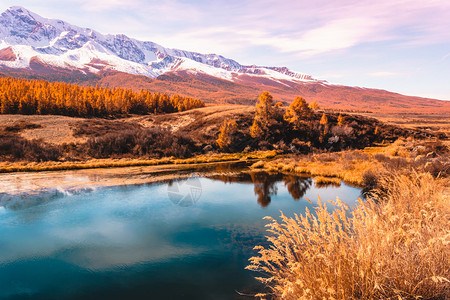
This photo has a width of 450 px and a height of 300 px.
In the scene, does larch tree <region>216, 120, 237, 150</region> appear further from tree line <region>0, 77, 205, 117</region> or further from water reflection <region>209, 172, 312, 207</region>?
tree line <region>0, 77, 205, 117</region>

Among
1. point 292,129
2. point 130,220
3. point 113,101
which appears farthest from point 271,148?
point 113,101

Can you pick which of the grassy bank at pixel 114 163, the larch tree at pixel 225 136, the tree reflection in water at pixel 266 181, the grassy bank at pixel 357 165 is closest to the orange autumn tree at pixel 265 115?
the larch tree at pixel 225 136

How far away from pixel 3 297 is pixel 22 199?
1243 centimetres

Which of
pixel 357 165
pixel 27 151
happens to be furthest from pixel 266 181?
pixel 27 151

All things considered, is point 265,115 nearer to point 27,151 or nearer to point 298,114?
point 298,114

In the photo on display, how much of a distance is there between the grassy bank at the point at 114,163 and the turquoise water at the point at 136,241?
11.7m

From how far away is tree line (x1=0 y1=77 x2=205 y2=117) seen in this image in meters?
72.5

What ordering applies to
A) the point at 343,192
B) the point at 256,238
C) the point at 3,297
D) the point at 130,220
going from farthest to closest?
the point at 343,192, the point at 130,220, the point at 256,238, the point at 3,297

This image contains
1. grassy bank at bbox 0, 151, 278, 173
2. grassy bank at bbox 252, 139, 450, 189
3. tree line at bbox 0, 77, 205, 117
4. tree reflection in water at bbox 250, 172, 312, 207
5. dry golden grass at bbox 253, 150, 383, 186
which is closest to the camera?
tree reflection in water at bbox 250, 172, 312, 207

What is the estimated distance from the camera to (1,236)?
40.5ft

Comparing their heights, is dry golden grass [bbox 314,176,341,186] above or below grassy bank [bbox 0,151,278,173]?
above

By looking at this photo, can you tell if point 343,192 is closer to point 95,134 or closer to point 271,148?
point 271,148

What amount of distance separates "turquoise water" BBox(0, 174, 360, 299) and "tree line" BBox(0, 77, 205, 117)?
6973 cm

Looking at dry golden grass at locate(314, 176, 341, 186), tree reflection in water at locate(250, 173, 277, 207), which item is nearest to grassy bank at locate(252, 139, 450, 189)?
dry golden grass at locate(314, 176, 341, 186)
